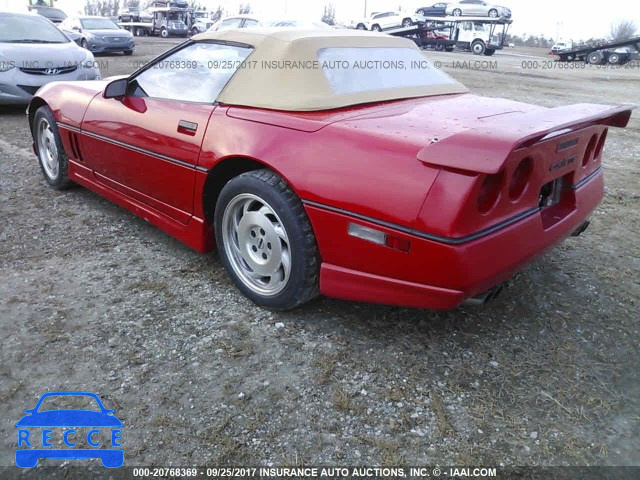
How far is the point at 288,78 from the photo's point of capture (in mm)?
2566

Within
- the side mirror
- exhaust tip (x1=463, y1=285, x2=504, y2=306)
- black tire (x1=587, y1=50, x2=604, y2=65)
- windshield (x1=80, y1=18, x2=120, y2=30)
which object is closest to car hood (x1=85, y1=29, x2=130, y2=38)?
windshield (x1=80, y1=18, x2=120, y2=30)

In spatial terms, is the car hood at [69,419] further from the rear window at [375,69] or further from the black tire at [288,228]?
the rear window at [375,69]

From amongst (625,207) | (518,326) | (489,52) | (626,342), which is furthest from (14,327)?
(489,52)

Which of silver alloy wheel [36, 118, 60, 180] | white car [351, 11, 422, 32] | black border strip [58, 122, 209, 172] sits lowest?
silver alloy wheel [36, 118, 60, 180]

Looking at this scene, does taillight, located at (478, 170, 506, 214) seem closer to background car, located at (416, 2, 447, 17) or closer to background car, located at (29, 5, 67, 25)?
background car, located at (29, 5, 67, 25)

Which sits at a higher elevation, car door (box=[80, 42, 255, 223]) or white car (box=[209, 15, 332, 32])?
white car (box=[209, 15, 332, 32])

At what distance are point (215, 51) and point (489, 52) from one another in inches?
1119

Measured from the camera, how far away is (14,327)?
2.43m

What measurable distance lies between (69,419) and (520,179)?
202cm

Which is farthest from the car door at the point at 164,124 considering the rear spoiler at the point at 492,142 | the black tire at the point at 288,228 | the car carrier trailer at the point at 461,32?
the car carrier trailer at the point at 461,32

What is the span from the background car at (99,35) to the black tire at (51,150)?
45.5 feet

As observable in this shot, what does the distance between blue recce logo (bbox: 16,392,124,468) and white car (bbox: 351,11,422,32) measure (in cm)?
2909

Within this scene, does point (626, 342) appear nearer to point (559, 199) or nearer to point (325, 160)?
point (559, 199)

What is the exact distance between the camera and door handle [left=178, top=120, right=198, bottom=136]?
2717 millimetres
